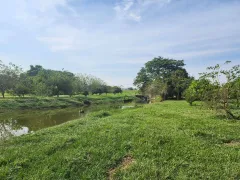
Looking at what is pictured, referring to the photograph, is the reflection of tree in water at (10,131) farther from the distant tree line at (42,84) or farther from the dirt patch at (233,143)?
the distant tree line at (42,84)

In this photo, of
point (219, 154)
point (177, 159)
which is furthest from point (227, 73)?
point (177, 159)

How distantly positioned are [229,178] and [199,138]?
3623 mm

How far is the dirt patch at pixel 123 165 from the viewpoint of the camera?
5477 millimetres

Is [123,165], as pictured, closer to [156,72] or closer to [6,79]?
[6,79]

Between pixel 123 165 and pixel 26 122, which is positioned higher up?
pixel 123 165

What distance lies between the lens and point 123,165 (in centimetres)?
605

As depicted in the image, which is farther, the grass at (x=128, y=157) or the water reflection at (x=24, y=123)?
the water reflection at (x=24, y=123)

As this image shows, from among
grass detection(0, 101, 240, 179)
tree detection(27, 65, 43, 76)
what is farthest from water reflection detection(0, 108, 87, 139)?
tree detection(27, 65, 43, 76)

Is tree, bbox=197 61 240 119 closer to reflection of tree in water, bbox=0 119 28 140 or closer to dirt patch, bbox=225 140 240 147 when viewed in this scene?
dirt patch, bbox=225 140 240 147

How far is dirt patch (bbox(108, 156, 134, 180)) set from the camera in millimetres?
5477

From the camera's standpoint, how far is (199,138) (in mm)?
8516

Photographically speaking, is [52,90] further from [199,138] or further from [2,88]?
[199,138]

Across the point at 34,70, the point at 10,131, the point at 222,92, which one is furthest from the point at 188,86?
the point at 34,70

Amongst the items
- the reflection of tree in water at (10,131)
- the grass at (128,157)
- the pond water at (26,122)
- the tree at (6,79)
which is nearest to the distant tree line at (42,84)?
the tree at (6,79)
